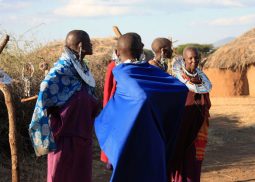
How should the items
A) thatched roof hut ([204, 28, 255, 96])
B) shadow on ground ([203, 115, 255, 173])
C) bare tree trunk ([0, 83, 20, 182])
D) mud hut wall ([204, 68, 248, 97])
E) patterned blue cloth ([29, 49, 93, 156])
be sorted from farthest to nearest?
mud hut wall ([204, 68, 248, 97]) < thatched roof hut ([204, 28, 255, 96]) < shadow on ground ([203, 115, 255, 173]) < bare tree trunk ([0, 83, 20, 182]) < patterned blue cloth ([29, 49, 93, 156])

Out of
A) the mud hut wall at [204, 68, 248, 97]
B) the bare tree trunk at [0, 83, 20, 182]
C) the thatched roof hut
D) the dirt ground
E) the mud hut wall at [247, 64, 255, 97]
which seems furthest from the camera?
the mud hut wall at [204, 68, 248, 97]

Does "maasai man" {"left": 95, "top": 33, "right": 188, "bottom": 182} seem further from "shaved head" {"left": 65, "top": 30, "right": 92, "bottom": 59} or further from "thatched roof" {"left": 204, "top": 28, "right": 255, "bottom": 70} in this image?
"thatched roof" {"left": 204, "top": 28, "right": 255, "bottom": 70}

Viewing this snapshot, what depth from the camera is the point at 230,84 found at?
2089cm

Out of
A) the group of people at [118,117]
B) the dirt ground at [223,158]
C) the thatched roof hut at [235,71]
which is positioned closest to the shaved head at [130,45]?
the group of people at [118,117]

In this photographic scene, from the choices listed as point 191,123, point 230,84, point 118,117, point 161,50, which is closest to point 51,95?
point 118,117

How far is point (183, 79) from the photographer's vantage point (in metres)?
5.62

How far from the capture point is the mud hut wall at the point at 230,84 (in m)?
20.8

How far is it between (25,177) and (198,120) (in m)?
2.79

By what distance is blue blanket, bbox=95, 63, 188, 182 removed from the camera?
12.6 ft

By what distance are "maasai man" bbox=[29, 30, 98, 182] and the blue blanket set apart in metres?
0.39

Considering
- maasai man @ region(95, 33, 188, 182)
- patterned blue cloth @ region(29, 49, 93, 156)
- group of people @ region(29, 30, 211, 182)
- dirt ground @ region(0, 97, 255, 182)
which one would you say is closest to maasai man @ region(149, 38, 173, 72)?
group of people @ region(29, 30, 211, 182)

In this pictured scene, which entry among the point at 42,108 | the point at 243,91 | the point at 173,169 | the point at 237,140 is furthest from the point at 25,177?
the point at 243,91

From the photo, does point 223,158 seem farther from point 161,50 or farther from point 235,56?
point 235,56

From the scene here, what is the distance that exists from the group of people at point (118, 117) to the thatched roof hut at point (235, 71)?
1576 cm
